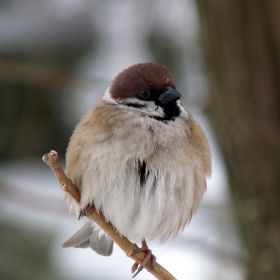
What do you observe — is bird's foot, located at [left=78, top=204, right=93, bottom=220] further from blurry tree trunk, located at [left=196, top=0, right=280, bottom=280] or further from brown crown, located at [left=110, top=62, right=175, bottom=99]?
blurry tree trunk, located at [left=196, top=0, right=280, bottom=280]

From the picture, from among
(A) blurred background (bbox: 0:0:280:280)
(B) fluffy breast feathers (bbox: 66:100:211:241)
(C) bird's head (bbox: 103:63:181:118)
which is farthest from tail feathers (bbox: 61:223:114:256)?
(C) bird's head (bbox: 103:63:181:118)

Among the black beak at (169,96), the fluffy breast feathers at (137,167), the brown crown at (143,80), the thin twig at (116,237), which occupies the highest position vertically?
the brown crown at (143,80)

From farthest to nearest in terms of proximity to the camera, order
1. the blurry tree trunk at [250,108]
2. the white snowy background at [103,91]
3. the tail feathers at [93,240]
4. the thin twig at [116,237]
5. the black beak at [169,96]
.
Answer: the white snowy background at [103,91] < the blurry tree trunk at [250,108] < the tail feathers at [93,240] < the black beak at [169,96] < the thin twig at [116,237]

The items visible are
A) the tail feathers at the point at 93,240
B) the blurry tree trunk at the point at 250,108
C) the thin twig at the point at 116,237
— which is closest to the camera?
the thin twig at the point at 116,237

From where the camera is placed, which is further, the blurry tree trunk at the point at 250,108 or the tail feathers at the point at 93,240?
the blurry tree trunk at the point at 250,108

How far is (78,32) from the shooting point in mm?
4641

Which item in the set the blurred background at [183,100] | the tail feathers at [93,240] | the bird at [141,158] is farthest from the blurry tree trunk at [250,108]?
the tail feathers at [93,240]

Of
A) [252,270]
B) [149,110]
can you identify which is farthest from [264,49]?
[252,270]

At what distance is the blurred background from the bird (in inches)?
26.6

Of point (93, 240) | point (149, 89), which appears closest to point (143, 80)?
point (149, 89)

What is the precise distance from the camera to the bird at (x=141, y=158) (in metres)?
2.62

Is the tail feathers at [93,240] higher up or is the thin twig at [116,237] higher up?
the thin twig at [116,237]

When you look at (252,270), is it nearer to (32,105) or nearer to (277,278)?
(277,278)

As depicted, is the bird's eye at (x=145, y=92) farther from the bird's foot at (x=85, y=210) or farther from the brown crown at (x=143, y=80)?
the bird's foot at (x=85, y=210)
